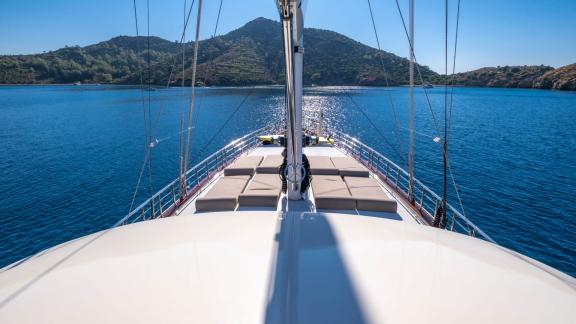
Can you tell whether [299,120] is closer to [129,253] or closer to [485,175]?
[129,253]

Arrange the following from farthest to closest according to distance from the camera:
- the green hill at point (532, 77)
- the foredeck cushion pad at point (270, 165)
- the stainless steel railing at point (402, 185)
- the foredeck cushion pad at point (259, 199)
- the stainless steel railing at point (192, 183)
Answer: the green hill at point (532, 77) → the foredeck cushion pad at point (270, 165) → the foredeck cushion pad at point (259, 199) → the stainless steel railing at point (192, 183) → the stainless steel railing at point (402, 185)

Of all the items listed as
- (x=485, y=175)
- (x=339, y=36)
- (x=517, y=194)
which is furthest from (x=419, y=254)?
(x=339, y=36)

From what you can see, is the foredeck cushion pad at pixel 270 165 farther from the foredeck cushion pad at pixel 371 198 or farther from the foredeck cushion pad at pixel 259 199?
the foredeck cushion pad at pixel 371 198

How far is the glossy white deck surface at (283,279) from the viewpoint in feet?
6.70

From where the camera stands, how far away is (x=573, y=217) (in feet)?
55.2

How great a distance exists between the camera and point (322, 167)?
396 inches

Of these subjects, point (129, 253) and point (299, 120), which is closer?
point (129, 253)

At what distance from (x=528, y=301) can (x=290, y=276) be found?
1869mm

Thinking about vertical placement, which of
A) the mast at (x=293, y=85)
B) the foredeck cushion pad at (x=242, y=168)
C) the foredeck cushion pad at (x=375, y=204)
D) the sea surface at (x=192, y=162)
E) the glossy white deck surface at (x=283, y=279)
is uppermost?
the mast at (x=293, y=85)

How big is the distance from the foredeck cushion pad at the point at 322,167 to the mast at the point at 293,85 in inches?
101

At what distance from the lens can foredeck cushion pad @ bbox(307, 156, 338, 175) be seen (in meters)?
9.73

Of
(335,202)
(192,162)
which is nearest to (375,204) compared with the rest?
(335,202)

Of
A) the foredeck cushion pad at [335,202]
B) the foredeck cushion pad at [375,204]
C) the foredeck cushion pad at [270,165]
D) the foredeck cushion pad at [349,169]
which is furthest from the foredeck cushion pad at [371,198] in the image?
the foredeck cushion pad at [270,165]

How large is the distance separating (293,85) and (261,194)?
365cm
